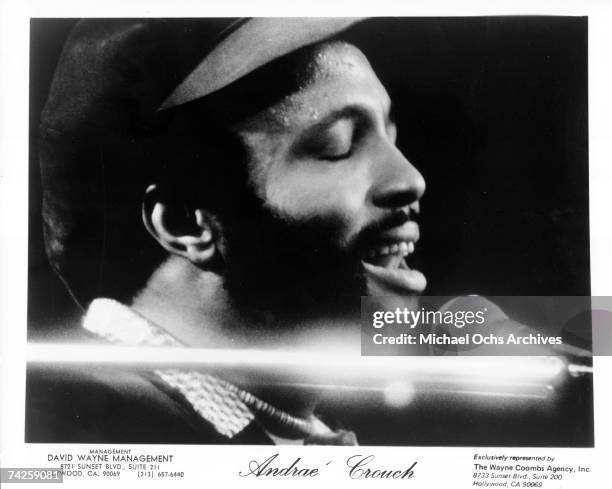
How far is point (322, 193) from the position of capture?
2.82 ft

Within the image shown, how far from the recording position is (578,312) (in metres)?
0.89

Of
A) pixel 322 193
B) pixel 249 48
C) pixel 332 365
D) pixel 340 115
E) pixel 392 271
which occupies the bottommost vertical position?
pixel 332 365

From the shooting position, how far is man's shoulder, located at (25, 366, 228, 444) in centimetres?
87

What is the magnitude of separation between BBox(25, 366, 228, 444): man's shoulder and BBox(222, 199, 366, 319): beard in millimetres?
186

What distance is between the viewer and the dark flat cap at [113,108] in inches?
34.1

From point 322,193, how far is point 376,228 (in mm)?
95

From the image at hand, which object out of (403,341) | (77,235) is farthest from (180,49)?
(403,341)

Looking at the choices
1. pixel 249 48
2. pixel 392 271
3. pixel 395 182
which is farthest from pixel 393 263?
pixel 249 48

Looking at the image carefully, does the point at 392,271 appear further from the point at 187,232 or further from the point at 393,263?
the point at 187,232

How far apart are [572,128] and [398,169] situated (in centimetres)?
28

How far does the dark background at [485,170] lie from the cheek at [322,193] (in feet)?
0.33
